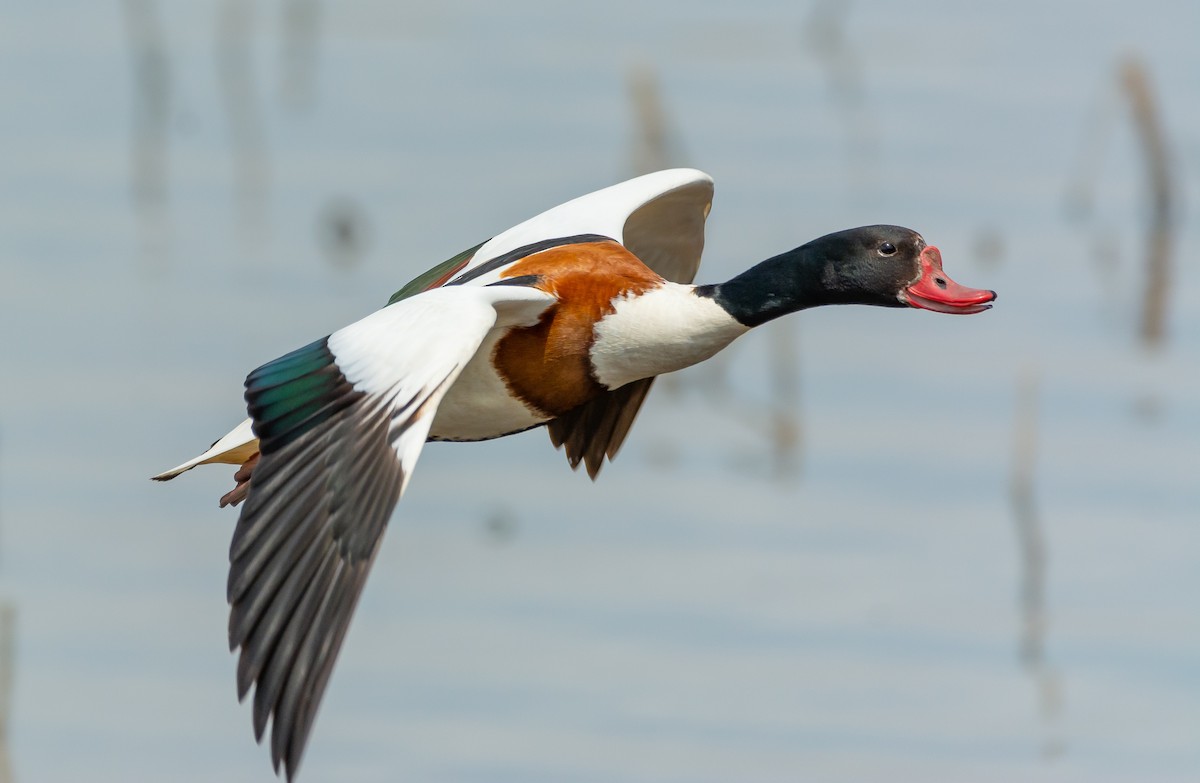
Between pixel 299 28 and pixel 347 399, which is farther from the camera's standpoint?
pixel 299 28

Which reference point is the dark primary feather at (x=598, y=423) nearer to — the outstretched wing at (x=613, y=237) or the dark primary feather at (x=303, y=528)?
the outstretched wing at (x=613, y=237)

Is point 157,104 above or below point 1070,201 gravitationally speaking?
above

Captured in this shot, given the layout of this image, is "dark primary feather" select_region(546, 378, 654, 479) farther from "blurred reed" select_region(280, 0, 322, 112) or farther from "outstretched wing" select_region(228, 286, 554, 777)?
"blurred reed" select_region(280, 0, 322, 112)

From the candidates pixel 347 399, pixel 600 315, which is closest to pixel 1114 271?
pixel 600 315

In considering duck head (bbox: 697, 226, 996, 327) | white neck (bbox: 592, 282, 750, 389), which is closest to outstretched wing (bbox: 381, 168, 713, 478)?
white neck (bbox: 592, 282, 750, 389)

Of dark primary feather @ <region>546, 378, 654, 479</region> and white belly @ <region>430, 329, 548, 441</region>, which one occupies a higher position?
white belly @ <region>430, 329, 548, 441</region>

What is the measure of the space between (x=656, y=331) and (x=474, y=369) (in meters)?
0.59

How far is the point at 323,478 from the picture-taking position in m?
7.60

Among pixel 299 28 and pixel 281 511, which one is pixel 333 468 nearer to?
pixel 281 511

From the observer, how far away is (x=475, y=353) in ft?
27.2

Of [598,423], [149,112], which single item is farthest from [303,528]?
[149,112]

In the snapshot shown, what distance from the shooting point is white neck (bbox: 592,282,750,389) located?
28.1ft

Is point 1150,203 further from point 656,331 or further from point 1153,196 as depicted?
point 656,331

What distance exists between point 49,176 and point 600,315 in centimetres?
829
